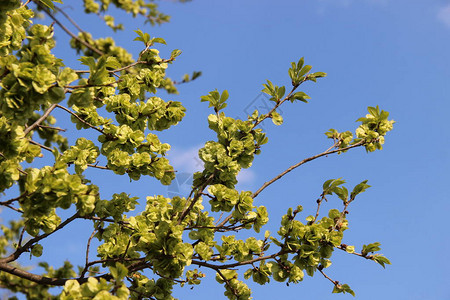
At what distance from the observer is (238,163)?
3.24 m

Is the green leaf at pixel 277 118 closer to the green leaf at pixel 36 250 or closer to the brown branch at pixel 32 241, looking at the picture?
the brown branch at pixel 32 241

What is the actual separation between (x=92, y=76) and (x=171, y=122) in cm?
147

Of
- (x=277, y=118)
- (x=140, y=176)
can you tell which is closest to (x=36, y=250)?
(x=140, y=176)

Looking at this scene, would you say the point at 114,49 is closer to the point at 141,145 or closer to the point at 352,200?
the point at 141,145

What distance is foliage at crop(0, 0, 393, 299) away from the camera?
268 centimetres

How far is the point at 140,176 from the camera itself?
3.83m

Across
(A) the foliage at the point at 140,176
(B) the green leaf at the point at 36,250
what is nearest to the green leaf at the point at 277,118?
(A) the foliage at the point at 140,176

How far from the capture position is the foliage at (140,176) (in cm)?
268

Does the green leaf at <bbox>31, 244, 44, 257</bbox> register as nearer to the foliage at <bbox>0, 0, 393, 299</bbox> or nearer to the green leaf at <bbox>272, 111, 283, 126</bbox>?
the foliage at <bbox>0, 0, 393, 299</bbox>

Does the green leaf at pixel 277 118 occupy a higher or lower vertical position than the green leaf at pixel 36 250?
higher

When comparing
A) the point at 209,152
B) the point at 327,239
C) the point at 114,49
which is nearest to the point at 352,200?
the point at 327,239

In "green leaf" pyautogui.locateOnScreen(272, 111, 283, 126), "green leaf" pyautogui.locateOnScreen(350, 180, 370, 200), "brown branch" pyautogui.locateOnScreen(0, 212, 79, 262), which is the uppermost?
"green leaf" pyautogui.locateOnScreen(272, 111, 283, 126)

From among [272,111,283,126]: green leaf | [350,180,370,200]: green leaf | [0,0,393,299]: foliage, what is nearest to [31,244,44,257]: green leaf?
[0,0,393,299]: foliage

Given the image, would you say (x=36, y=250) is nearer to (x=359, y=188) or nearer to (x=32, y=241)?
(x=32, y=241)
